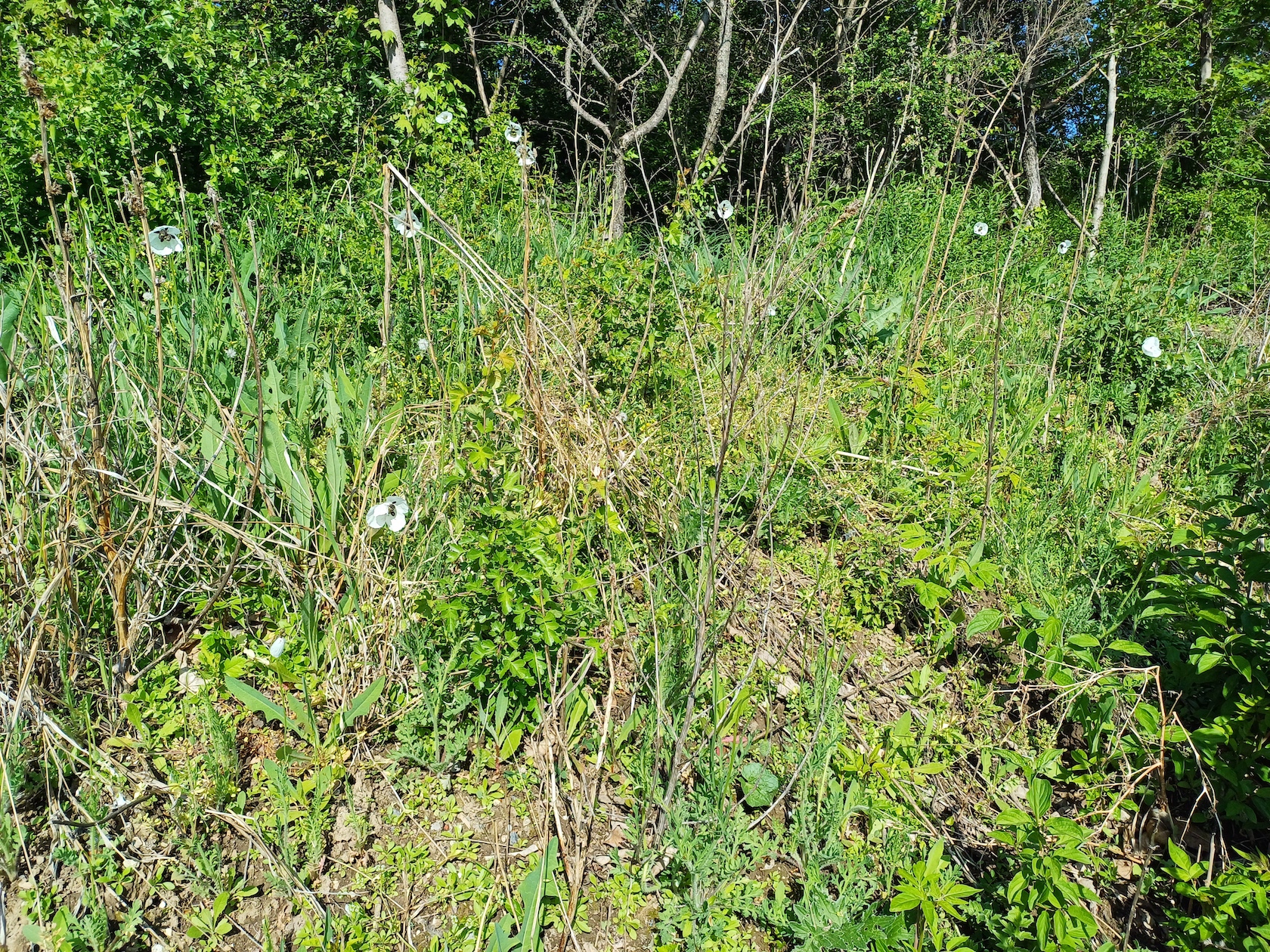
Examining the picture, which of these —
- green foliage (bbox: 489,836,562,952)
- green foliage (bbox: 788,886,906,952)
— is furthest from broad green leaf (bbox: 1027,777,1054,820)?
green foliage (bbox: 489,836,562,952)

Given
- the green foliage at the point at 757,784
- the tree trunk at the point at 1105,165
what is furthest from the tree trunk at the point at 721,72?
the green foliage at the point at 757,784

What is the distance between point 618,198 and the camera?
5246 millimetres

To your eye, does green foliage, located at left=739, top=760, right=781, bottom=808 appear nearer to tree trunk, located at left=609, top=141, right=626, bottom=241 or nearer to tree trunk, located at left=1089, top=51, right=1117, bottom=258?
tree trunk, located at left=609, top=141, right=626, bottom=241

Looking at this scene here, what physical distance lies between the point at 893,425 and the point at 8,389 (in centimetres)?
262

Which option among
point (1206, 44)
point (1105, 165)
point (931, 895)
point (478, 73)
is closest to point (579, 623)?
point (931, 895)

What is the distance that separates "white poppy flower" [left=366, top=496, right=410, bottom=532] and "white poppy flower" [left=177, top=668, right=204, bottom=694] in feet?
1.82

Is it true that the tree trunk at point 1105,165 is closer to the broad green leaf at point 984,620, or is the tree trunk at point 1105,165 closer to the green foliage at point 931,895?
the broad green leaf at point 984,620

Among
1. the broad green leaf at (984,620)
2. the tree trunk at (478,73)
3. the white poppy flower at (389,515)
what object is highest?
the tree trunk at (478,73)

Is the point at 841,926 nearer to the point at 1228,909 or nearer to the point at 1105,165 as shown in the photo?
the point at 1228,909

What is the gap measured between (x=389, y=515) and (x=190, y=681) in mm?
622

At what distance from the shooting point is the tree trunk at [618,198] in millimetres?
4912

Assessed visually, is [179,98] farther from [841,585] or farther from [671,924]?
[671,924]

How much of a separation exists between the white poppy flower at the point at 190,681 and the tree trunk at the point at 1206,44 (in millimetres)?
12113

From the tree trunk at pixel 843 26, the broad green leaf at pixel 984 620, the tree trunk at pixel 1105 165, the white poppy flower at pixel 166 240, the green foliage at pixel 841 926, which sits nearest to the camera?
the green foliage at pixel 841 926
